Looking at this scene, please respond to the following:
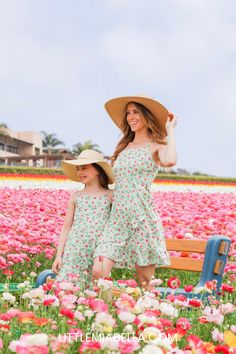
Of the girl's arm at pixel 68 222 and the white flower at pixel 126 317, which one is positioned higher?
the girl's arm at pixel 68 222

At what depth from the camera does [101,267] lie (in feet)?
12.6

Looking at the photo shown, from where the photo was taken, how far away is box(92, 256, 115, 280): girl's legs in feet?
12.5

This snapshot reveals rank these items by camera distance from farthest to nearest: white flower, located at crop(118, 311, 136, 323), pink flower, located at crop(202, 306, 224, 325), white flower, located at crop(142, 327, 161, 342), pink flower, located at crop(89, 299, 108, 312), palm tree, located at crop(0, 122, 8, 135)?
1. palm tree, located at crop(0, 122, 8, 135)
2. pink flower, located at crop(202, 306, 224, 325)
3. pink flower, located at crop(89, 299, 108, 312)
4. white flower, located at crop(118, 311, 136, 323)
5. white flower, located at crop(142, 327, 161, 342)

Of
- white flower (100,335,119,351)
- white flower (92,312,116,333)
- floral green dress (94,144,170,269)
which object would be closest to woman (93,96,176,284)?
floral green dress (94,144,170,269)

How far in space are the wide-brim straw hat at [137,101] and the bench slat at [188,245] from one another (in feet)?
2.85

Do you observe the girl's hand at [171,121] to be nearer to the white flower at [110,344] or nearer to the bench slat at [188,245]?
the bench slat at [188,245]

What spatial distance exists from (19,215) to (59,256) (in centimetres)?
406

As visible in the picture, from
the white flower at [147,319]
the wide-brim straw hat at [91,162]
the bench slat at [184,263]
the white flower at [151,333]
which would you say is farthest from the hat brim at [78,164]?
the white flower at [151,333]

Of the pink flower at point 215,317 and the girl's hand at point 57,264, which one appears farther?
the girl's hand at point 57,264

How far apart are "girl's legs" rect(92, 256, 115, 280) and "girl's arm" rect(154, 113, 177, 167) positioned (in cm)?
71

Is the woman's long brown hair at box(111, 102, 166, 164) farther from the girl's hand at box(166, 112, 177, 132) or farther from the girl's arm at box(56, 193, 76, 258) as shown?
the girl's arm at box(56, 193, 76, 258)

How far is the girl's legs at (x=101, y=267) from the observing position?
3818 millimetres

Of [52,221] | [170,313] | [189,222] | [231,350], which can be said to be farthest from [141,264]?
[189,222]

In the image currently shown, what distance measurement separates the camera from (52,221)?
23.5 feet
